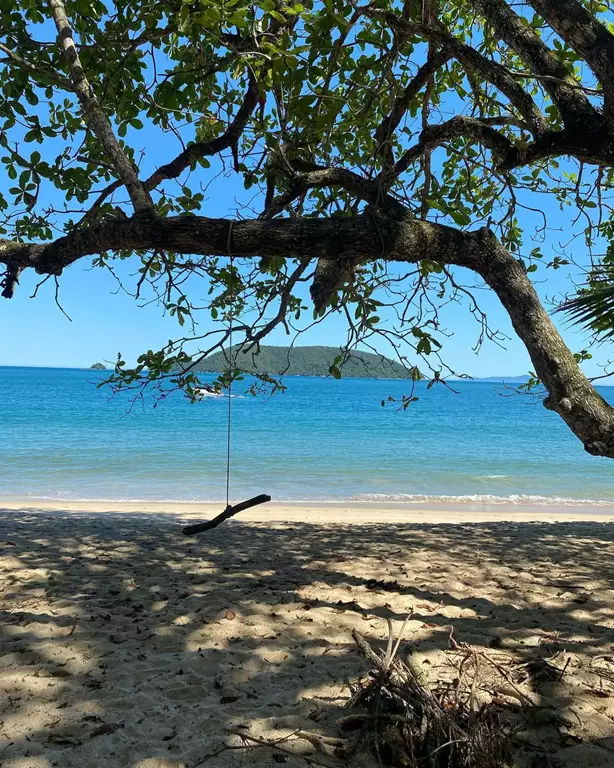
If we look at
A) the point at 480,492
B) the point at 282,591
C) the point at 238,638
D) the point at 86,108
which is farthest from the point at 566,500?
the point at 86,108

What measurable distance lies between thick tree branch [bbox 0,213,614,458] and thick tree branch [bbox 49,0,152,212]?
35cm

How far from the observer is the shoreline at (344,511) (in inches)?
398

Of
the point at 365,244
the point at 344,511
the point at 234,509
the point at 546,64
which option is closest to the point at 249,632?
the point at 234,509

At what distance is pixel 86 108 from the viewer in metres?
3.76

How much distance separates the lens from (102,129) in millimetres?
3764

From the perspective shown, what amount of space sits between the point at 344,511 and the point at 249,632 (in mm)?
7827

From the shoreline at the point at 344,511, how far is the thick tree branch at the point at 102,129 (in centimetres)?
675

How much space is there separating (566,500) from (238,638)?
12.4 meters

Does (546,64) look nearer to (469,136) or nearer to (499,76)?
(499,76)

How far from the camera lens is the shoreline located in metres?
10.1

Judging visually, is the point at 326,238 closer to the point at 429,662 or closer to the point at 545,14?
the point at 545,14

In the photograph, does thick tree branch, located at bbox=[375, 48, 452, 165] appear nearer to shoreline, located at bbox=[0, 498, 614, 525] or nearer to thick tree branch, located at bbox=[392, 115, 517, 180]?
thick tree branch, located at bbox=[392, 115, 517, 180]

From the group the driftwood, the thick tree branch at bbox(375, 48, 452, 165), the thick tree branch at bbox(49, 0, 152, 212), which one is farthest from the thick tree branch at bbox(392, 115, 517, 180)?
the driftwood

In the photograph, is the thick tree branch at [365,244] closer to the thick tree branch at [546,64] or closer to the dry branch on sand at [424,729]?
the thick tree branch at [546,64]
